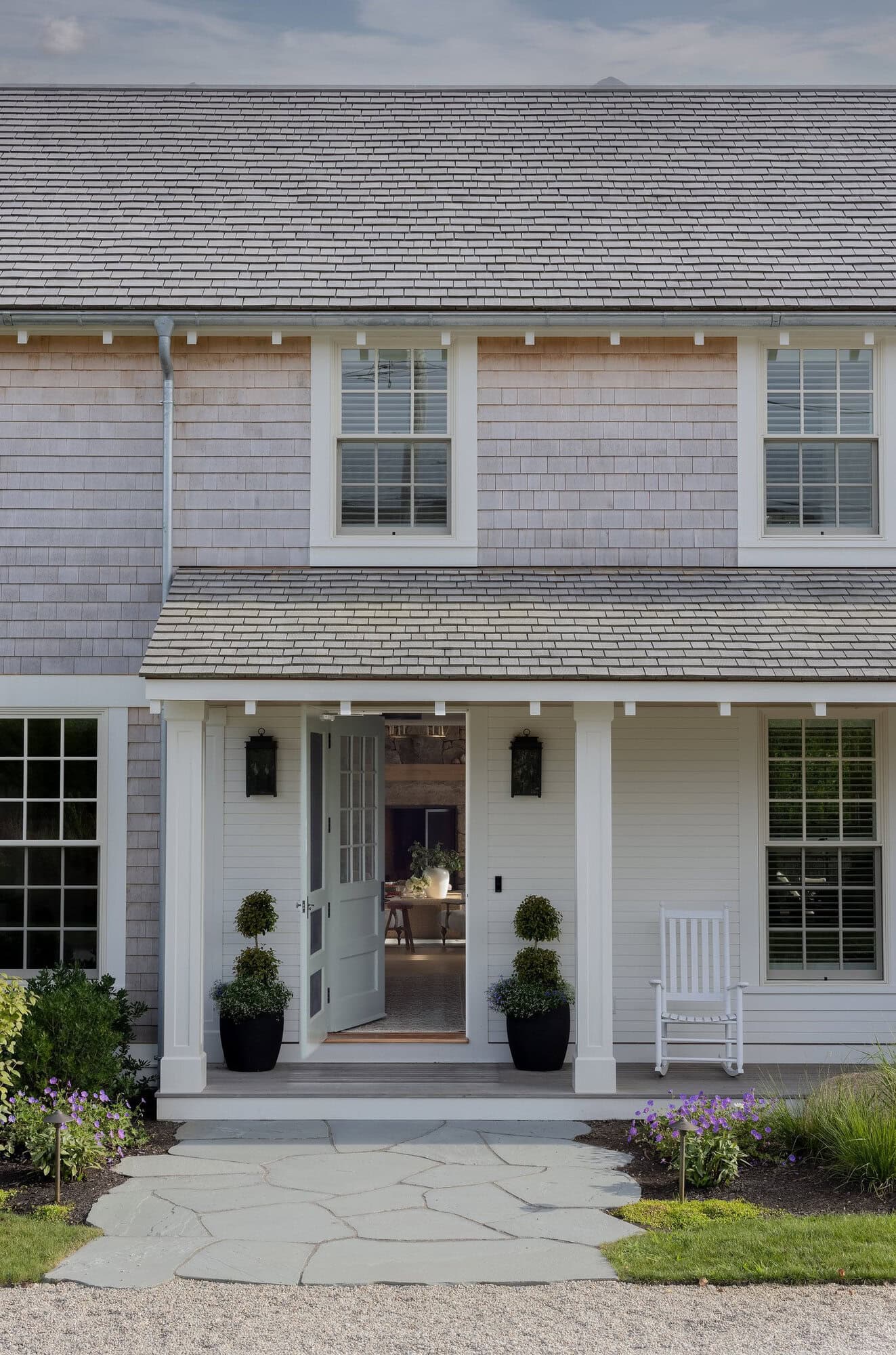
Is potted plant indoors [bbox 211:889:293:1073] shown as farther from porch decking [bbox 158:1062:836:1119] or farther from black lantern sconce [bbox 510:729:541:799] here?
black lantern sconce [bbox 510:729:541:799]

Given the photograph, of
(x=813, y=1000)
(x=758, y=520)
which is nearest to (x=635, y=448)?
(x=758, y=520)

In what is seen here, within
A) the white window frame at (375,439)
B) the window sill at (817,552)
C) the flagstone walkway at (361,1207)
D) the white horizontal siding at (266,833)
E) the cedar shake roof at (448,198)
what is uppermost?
the cedar shake roof at (448,198)

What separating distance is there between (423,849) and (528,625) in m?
9.39

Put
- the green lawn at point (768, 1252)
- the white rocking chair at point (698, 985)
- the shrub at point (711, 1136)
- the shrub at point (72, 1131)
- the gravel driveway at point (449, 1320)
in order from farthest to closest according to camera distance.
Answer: the white rocking chair at point (698, 985), the shrub at point (72, 1131), the shrub at point (711, 1136), the green lawn at point (768, 1252), the gravel driveway at point (449, 1320)

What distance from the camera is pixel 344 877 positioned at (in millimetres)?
9484

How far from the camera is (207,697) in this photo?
24.8 ft

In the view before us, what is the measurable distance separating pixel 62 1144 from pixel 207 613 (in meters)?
3.40

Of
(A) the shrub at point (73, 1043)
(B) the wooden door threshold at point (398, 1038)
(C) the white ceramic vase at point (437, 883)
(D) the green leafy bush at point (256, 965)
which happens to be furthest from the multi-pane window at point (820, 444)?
(C) the white ceramic vase at point (437, 883)

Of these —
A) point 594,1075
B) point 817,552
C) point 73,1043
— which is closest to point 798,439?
point 817,552

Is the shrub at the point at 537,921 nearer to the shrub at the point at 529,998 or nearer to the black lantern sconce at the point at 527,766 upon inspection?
the shrub at the point at 529,998

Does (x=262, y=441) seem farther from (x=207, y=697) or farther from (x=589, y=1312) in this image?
(x=589, y=1312)

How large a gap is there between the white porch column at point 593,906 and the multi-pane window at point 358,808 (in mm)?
2312

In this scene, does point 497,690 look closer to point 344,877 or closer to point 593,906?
point 593,906

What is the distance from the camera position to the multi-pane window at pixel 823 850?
8906 mm
